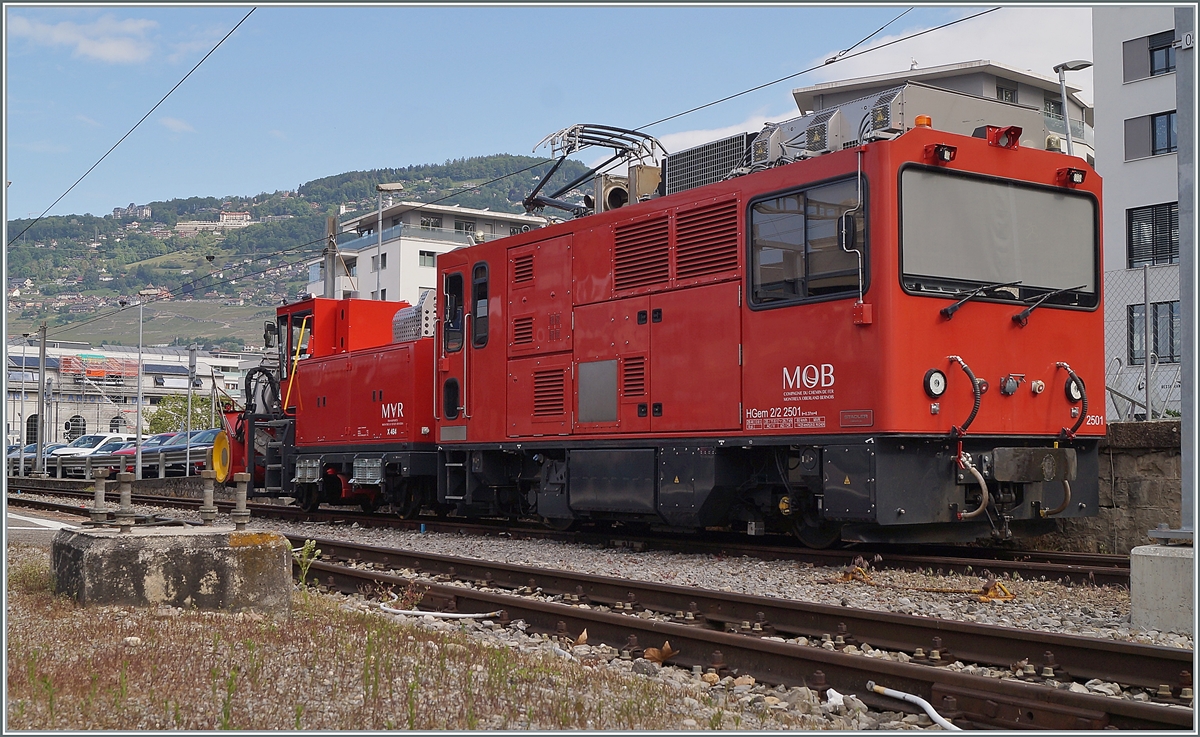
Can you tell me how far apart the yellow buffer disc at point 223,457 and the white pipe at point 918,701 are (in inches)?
639

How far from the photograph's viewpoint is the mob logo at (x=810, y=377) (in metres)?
9.68

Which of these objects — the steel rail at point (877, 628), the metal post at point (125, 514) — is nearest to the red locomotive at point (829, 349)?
the steel rail at point (877, 628)

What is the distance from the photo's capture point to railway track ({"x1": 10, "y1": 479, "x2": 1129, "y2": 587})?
29.4 feet

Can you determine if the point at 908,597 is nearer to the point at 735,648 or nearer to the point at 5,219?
the point at 735,648

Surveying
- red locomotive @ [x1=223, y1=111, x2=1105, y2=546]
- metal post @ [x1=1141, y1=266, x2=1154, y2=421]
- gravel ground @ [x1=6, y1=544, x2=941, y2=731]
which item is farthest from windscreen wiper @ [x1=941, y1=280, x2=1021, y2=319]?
gravel ground @ [x1=6, y1=544, x2=941, y2=731]

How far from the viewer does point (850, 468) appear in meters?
9.39

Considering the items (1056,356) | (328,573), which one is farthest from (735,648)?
(1056,356)

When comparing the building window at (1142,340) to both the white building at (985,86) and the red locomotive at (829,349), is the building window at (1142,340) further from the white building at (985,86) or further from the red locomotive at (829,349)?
the white building at (985,86)

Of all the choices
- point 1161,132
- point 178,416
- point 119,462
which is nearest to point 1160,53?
point 1161,132

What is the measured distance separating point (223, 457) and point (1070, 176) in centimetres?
1506

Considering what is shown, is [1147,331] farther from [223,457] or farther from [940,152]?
[223,457]

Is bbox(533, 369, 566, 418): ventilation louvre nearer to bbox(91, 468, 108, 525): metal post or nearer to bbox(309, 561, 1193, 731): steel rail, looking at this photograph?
bbox(309, 561, 1193, 731): steel rail

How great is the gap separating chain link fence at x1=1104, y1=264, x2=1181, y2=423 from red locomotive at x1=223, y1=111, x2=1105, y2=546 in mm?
1665

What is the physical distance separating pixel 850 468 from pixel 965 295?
1863 millimetres
